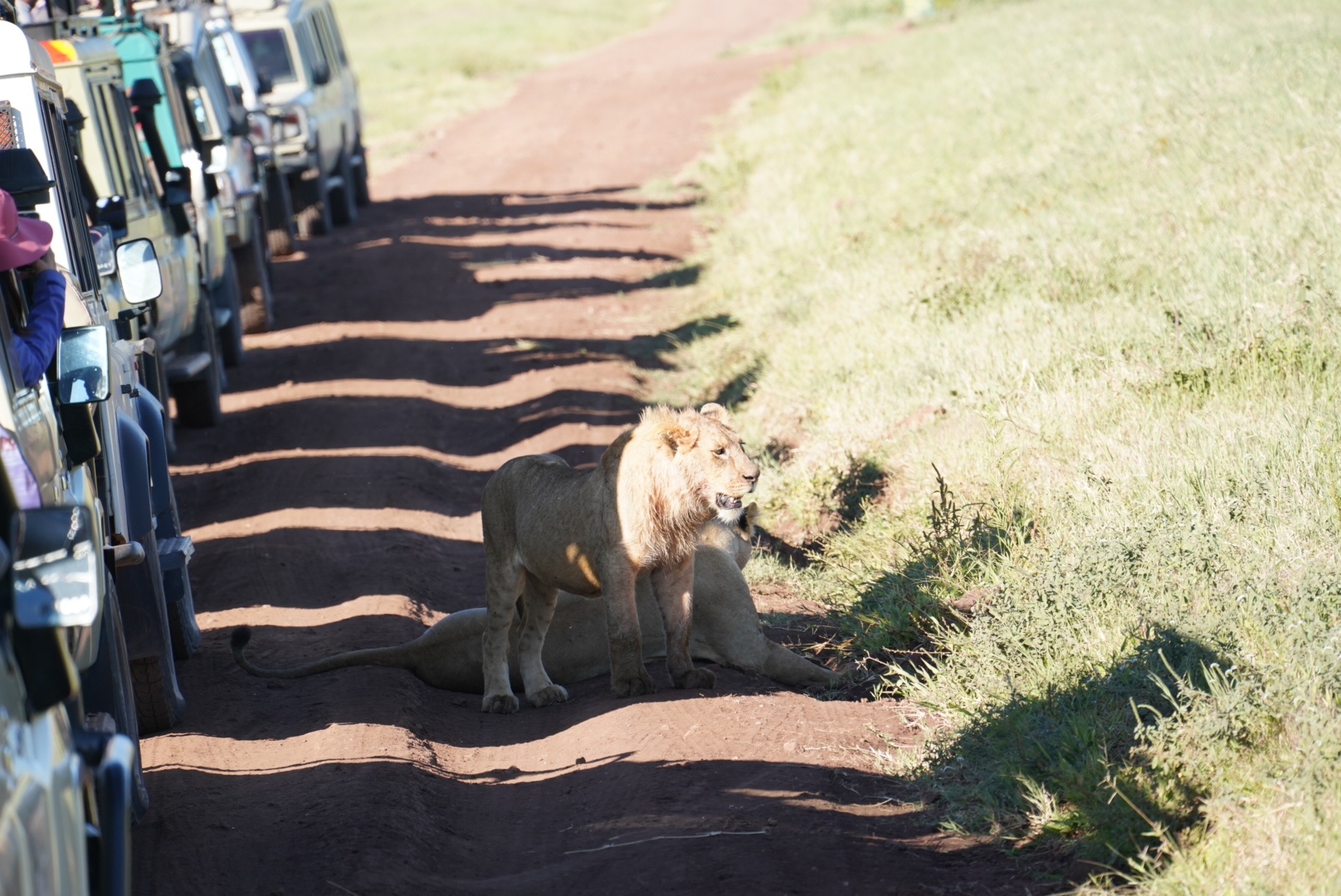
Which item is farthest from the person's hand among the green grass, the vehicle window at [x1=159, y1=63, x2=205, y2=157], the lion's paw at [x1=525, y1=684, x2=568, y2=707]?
the green grass

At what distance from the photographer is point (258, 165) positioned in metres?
15.0

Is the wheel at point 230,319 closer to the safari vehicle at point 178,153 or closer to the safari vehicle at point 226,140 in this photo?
the safari vehicle at point 226,140

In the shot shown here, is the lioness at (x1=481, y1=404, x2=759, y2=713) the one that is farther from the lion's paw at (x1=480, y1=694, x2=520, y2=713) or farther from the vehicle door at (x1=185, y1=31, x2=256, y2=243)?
the vehicle door at (x1=185, y1=31, x2=256, y2=243)

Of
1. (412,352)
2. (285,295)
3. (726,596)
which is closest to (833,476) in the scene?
(726,596)

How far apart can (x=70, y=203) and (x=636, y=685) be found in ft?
9.79

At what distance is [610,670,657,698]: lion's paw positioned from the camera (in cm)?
607

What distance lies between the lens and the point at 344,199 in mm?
21156

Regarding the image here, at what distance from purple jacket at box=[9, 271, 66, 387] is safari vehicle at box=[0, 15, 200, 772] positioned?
0.19 ft

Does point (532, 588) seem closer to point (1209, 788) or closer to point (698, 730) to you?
point (698, 730)

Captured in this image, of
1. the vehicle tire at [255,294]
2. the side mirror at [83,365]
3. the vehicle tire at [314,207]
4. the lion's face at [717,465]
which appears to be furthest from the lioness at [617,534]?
the vehicle tire at [314,207]

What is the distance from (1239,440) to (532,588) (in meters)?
3.14

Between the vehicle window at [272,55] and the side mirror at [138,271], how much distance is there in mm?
13777

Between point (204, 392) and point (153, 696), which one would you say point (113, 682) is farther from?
point (204, 392)

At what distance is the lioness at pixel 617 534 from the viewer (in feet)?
19.5
